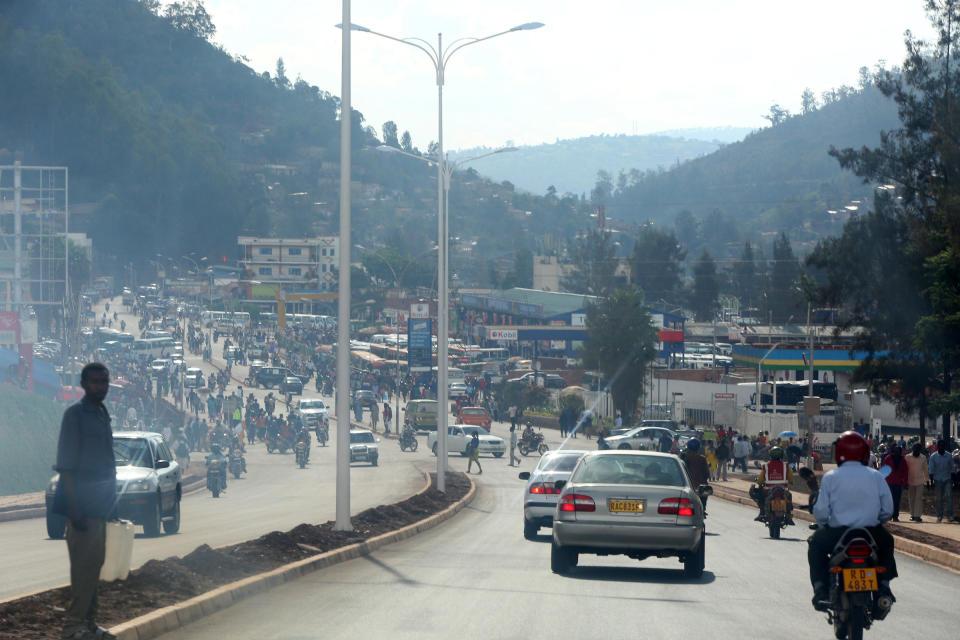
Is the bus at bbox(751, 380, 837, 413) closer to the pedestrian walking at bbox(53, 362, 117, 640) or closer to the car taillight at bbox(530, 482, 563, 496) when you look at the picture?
the car taillight at bbox(530, 482, 563, 496)

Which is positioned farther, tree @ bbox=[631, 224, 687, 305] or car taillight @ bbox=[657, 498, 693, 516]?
tree @ bbox=[631, 224, 687, 305]

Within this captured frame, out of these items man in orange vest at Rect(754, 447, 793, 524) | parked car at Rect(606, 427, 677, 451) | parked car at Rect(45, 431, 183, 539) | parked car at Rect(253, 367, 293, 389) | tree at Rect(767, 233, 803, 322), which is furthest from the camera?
tree at Rect(767, 233, 803, 322)

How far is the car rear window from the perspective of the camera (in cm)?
1366

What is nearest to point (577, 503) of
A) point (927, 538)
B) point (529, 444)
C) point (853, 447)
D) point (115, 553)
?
point (853, 447)

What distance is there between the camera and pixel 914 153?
50.2 meters

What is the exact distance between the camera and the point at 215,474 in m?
34.1

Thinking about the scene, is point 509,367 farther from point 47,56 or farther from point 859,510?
point 47,56

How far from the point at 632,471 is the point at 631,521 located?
0.90m

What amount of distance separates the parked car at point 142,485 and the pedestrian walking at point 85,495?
10799 millimetres

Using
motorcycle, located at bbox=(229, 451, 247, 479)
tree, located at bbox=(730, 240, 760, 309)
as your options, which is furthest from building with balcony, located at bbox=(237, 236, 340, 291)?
motorcycle, located at bbox=(229, 451, 247, 479)

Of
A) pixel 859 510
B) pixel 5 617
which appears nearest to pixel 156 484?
pixel 5 617

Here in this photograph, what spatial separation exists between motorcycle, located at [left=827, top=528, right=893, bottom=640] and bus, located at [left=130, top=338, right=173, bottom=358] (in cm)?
8252

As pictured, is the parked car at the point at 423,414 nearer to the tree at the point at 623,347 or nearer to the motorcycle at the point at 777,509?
the tree at the point at 623,347

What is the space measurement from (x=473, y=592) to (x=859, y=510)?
443 cm
